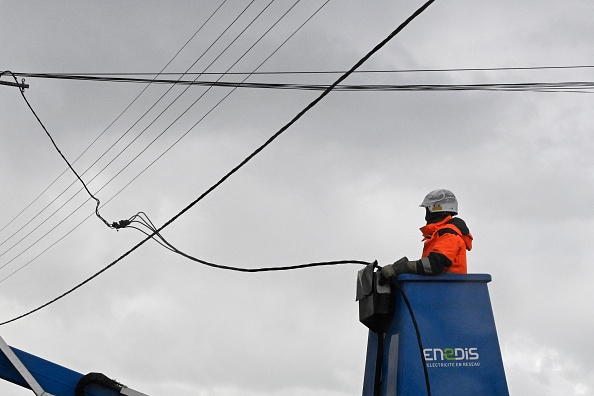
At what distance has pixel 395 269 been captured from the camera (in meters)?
6.18

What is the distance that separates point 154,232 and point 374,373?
15.1 feet

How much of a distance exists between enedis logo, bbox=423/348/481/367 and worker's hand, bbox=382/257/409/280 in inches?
21.8

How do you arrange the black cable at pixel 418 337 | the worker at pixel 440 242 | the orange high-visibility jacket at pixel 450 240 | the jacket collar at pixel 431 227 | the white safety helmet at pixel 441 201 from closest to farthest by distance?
the black cable at pixel 418 337 < the worker at pixel 440 242 < the orange high-visibility jacket at pixel 450 240 < the jacket collar at pixel 431 227 < the white safety helmet at pixel 441 201

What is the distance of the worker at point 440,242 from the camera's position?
6.16 metres

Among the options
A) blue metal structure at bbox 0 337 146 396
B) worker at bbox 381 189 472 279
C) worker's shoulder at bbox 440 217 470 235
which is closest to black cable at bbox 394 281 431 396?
worker at bbox 381 189 472 279

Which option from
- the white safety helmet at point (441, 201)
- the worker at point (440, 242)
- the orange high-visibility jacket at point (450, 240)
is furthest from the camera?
the white safety helmet at point (441, 201)

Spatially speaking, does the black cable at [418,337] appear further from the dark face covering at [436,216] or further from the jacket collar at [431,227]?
the dark face covering at [436,216]

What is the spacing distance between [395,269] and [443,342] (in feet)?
1.94

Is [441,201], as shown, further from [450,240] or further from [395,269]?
[395,269]

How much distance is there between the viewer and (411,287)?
243 inches

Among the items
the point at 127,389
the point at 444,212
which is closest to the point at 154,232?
the point at 127,389

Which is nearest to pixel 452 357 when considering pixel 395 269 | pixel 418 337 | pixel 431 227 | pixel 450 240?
pixel 418 337

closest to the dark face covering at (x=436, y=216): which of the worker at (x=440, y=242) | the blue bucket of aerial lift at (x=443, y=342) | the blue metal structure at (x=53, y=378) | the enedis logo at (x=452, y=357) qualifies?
the worker at (x=440, y=242)

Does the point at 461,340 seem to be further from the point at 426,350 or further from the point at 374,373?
the point at 374,373
